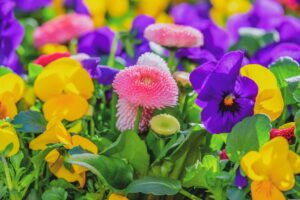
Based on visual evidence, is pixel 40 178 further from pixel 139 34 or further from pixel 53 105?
pixel 139 34

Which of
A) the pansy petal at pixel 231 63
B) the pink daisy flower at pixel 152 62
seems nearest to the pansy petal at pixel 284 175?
the pansy petal at pixel 231 63

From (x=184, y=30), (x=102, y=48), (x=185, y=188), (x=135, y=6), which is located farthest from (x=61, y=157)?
(x=135, y=6)

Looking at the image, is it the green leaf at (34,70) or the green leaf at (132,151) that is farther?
the green leaf at (34,70)

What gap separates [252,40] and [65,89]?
711mm

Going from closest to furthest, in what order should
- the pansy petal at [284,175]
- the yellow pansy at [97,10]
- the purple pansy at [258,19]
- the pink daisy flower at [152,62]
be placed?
the pansy petal at [284,175], the pink daisy flower at [152,62], the purple pansy at [258,19], the yellow pansy at [97,10]

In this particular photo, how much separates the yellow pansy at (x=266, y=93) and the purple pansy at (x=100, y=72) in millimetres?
276

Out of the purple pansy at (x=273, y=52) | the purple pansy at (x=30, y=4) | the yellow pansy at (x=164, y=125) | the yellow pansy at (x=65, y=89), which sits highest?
the yellow pansy at (x=164, y=125)

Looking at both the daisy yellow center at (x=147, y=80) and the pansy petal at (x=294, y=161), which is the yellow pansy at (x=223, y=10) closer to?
the daisy yellow center at (x=147, y=80)

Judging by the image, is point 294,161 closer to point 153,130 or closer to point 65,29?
point 153,130

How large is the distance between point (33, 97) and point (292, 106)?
467mm

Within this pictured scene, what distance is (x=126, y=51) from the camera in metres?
Result: 1.93

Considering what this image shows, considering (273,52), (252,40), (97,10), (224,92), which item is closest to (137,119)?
(224,92)

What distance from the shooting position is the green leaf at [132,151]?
3.98 feet

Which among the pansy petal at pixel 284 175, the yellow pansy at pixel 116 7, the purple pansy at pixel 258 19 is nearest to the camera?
the pansy petal at pixel 284 175
